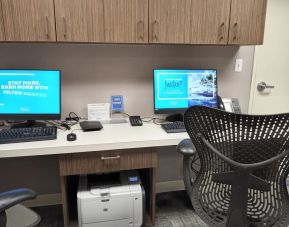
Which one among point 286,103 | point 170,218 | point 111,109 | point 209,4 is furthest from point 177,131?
point 286,103

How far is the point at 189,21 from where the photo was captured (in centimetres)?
178

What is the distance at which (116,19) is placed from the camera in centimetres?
167

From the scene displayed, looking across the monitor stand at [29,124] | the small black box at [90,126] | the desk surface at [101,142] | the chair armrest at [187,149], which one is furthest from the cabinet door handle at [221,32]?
the monitor stand at [29,124]

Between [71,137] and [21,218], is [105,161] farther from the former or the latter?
[21,218]

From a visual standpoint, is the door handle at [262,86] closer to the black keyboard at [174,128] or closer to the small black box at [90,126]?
the black keyboard at [174,128]

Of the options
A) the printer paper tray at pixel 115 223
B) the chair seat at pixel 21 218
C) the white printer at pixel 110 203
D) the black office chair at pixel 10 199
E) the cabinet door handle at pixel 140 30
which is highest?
the cabinet door handle at pixel 140 30

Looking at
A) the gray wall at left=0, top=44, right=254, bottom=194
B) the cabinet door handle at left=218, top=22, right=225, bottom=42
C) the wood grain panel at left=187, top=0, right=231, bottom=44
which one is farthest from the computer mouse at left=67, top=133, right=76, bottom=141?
the cabinet door handle at left=218, top=22, right=225, bottom=42

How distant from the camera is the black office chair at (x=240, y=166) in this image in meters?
1.00

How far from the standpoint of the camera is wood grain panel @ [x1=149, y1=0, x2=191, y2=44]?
1.72 metres

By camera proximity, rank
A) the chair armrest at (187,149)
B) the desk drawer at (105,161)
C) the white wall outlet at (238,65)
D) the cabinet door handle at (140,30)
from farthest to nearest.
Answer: the white wall outlet at (238,65) < the cabinet door handle at (140,30) < the desk drawer at (105,161) < the chair armrest at (187,149)

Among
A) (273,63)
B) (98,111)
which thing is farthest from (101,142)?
(273,63)

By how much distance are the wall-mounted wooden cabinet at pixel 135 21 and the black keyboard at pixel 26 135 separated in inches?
22.8

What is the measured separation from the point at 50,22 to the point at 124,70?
2.20 feet

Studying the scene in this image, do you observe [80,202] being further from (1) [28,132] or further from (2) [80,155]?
(1) [28,132]
